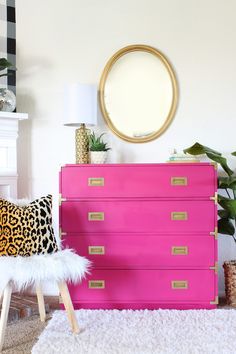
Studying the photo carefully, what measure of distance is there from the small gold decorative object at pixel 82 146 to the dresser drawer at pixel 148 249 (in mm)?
497

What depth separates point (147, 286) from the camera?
105 inches

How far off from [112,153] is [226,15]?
4.12ft

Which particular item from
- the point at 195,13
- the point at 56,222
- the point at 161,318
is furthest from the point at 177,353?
the point at 195,13

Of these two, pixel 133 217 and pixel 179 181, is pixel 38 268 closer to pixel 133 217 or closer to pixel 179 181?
pixel 133 217

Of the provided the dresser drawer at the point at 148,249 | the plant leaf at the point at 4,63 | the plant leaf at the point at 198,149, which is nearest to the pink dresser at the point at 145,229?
the dresser drawer at the point at 148,249

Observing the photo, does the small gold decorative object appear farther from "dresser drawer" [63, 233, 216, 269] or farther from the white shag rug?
the white shag rug

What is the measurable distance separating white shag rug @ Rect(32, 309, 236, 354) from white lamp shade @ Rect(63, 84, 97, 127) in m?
1.19

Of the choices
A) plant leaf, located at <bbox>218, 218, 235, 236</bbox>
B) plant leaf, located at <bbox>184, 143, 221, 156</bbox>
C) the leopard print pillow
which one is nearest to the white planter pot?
plant leaf, located at <bbox>184, 143, 221, 156</bbox>

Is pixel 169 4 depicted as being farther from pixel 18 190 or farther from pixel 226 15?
pixel 18 190

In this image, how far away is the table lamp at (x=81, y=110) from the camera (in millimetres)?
2752

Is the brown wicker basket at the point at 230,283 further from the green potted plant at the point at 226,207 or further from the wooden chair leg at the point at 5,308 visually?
the wooden chair leg at the point at 5,308

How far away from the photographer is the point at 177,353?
2008 millimetres

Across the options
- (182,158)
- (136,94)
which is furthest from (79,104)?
(182,158)

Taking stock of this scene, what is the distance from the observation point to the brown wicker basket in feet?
9.04
